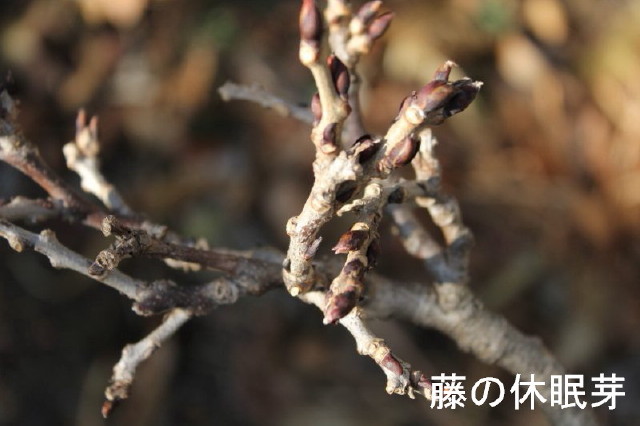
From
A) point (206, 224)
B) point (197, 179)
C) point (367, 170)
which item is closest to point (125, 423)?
point (206, 224)

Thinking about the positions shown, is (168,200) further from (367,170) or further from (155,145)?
(367,170)

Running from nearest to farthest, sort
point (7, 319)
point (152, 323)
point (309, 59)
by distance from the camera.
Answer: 1. point (309, 59)
2. point (7, 319)
3. point (152, 323)

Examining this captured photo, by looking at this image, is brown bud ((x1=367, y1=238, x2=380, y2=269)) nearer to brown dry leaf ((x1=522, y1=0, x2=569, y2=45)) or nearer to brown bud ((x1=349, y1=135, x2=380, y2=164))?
brown bud ((x1=349, y1=135, x2=380, y2=164))

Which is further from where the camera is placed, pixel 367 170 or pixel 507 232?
pixel 507 232

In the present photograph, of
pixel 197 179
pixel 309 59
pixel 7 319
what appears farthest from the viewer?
pixel 197 179

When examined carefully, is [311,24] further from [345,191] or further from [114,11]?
[114,11]

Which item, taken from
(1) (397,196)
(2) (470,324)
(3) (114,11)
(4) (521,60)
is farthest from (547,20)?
(1) (397,196)
